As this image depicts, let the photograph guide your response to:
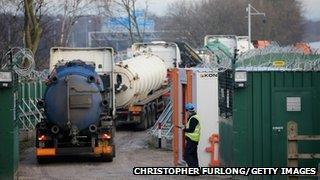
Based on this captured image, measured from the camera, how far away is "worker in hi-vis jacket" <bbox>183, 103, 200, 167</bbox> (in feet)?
52.7

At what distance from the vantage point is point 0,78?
15.6 metres

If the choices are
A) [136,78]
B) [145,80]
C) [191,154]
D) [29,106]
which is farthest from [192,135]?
[145,80]

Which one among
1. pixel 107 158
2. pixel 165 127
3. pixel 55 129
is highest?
pixel 55 129

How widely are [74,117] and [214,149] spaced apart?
157 inches

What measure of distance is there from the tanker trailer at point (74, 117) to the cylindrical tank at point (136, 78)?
701 cm

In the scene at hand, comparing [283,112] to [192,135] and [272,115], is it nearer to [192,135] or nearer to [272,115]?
[272,115]

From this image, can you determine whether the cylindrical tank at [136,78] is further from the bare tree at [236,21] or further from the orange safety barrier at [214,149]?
the bare tree at [236,21]

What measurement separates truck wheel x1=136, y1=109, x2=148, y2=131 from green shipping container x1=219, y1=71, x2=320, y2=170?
14.8 meters

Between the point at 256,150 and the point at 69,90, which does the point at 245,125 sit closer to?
the point at 256,150

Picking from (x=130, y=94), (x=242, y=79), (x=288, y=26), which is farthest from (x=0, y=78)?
(x=288, y=26)

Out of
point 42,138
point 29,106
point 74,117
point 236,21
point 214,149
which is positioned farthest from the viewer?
point 236,21

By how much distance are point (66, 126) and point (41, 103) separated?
37.2 inches

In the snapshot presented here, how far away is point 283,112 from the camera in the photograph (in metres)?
15.5
